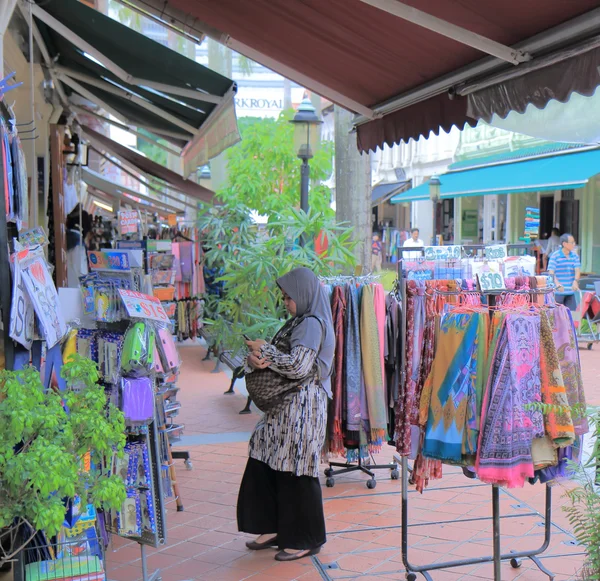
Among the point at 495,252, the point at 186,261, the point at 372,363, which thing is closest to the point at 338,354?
the point at 372,363

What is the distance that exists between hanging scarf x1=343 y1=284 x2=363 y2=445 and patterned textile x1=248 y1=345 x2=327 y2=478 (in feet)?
2.47

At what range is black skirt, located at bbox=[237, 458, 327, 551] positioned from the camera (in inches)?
165

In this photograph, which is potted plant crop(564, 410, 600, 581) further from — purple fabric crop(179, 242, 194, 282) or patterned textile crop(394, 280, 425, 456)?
purple fabric crop(179, 242, 194, 282)

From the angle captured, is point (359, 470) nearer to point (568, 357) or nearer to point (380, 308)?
point (380, 308)

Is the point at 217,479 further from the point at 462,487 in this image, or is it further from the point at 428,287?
the point at 428,287

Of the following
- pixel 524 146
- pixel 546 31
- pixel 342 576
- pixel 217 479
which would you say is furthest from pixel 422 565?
pixel 524 146

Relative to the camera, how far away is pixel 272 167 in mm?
16203

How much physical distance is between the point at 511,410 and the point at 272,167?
13.4 meters

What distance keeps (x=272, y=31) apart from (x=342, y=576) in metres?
3.39

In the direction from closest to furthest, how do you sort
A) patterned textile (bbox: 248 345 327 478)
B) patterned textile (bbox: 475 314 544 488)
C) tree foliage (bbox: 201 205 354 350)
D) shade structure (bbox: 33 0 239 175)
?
patterned textile (bbox: 475 314 544 488)
patterned textile (bbox: 248 345 327 478)
shade structure (bbox: 33 0 239 175)
tree foliage (bbox: 201 205 354 350)

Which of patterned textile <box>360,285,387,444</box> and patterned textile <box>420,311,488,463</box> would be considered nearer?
patterned textile <box>420,311,488,463</box>

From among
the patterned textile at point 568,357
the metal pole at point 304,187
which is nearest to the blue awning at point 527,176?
the metal pole at point 304,187

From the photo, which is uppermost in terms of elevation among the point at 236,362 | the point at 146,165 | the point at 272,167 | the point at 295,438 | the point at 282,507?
the point at 272,167

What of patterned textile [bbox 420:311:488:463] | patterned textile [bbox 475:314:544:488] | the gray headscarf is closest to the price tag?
patterned textile [bbox 420:311:488:463]
